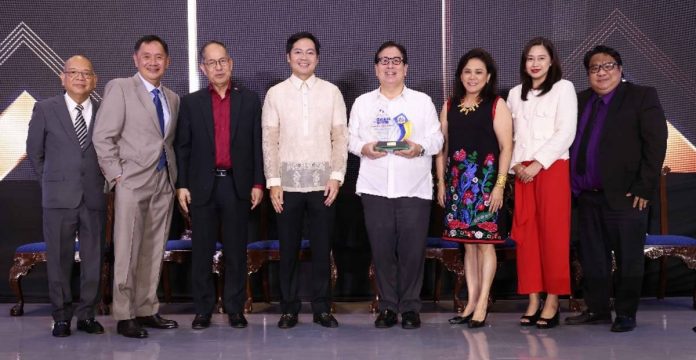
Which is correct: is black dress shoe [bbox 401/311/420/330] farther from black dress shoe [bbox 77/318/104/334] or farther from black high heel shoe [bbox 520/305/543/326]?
black dress shoe [bbox 77/318/104/334]

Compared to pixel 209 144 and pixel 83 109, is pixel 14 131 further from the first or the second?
pixel 209 144

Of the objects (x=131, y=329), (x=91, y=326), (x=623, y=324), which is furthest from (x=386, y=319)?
(x=91, y=326)

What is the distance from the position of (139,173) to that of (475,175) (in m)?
1.85

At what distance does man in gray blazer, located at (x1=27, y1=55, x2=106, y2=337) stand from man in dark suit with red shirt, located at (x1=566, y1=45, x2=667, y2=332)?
273cm

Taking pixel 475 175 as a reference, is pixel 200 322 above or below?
below

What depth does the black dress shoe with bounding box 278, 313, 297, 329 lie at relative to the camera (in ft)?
14.3

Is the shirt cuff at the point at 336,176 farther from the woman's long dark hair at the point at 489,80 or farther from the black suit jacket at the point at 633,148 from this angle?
the black suit jacket at the point at 633,148

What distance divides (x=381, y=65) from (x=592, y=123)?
4.11 ft

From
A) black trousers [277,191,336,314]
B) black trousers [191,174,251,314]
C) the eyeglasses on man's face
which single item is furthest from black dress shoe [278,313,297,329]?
the eyeglasses on man's face

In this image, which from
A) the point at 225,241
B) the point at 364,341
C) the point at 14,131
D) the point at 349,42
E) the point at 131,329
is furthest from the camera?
the point at 14,131

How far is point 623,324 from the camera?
13.8 ft

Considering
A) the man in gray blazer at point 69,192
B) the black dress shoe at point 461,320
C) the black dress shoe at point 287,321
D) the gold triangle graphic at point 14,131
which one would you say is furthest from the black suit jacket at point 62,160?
the black dress shoe at point 461,320

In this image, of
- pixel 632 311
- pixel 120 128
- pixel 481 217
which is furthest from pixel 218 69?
pixel 632 311

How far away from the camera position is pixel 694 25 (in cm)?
554
